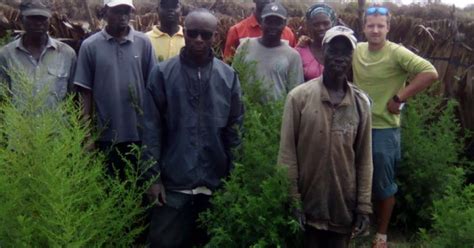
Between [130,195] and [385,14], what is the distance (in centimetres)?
256

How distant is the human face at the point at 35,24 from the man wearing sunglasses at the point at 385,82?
2.62 meters

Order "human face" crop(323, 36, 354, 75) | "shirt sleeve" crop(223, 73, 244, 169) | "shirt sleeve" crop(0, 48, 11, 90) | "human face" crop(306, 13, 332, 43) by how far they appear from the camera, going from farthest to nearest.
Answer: "human face" crop(306, 13, 332, 43) → "shirt sleeve" crop(0, 48, 11, 90) → "shirt sleeve" crop(223, 73, 244, 169) → "human face" crop(323, 36, 354, 75)

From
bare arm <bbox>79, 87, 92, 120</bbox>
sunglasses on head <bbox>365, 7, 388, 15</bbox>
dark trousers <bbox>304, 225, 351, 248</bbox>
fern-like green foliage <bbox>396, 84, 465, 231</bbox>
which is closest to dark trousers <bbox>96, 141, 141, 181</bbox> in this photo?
bare arm <bbox>79, 87, 92, 120</bbox>

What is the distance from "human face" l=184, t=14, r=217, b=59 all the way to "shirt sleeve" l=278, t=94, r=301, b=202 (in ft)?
2.54

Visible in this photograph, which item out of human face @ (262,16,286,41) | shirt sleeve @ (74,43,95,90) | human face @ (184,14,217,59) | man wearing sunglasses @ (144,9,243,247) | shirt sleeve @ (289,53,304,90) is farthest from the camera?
human face @ (262,16,286,41)

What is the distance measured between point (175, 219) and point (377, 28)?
7.42 feet

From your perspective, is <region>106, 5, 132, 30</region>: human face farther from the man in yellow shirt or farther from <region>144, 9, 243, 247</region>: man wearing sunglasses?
<region>144, 9, 243, 247</region>: man wearing sunglasses

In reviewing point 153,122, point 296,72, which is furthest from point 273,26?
point 153,122

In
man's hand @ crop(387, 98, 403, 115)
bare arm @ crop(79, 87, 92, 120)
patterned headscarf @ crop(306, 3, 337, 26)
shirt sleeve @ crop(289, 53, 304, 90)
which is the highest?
patterned headscarf @ crop(306, 3, 337, 26)

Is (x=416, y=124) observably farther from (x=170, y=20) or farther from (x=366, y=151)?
(x=170, y=20)

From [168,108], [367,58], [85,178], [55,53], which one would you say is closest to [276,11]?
[367,58]

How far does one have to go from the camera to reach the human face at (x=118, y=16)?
481cm

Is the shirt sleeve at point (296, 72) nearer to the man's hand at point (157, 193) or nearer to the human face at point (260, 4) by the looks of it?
the human face at point (260, 4)

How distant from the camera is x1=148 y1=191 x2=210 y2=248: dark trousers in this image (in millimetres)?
4230
